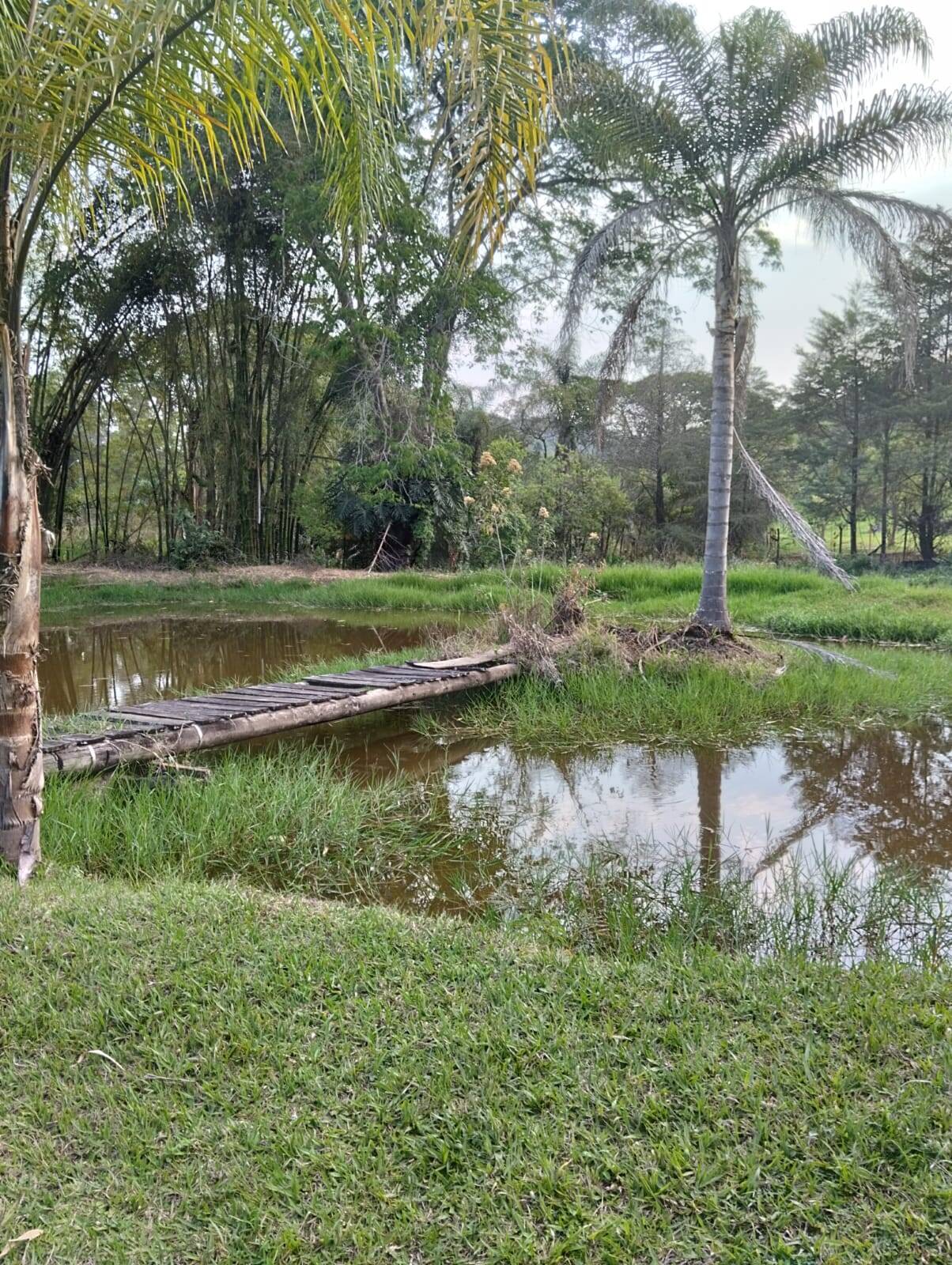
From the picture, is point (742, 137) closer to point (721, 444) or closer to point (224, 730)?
point (721, 444)

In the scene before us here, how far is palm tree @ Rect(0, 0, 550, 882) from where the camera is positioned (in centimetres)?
255

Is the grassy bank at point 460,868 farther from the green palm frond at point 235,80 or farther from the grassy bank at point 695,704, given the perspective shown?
the green palm frond at point 235,80

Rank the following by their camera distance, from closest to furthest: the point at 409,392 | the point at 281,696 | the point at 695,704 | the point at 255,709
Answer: the point at 255,709 → the point at 281,696 → the point at 695,704 → the point at 409,392

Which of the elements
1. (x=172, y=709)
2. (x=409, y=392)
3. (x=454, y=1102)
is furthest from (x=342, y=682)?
(x=409, y=392)

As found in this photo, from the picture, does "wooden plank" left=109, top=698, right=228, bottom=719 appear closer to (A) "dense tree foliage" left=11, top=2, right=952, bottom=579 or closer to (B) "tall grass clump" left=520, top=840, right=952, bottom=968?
(B) "tall grass clump" left=520, top=840, right=952, bottom=968

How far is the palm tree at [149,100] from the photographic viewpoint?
255cm

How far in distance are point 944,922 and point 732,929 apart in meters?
0.64

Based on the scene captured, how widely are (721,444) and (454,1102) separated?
19.6ft

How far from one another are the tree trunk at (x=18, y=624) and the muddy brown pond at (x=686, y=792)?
1279 millimetres

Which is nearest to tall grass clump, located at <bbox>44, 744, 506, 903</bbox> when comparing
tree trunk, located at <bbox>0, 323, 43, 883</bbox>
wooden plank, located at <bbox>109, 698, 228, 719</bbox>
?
tree trunk, located at <bbox>0, 323, 43, 883</bbox>

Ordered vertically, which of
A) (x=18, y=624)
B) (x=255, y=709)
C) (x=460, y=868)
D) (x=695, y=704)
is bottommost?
(x=460, y=868)

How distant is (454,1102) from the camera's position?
5.45 feet

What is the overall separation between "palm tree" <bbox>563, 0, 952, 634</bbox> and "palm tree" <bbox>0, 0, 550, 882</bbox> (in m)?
3.85

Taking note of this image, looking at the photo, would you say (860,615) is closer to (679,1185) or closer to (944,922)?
(944,922)
